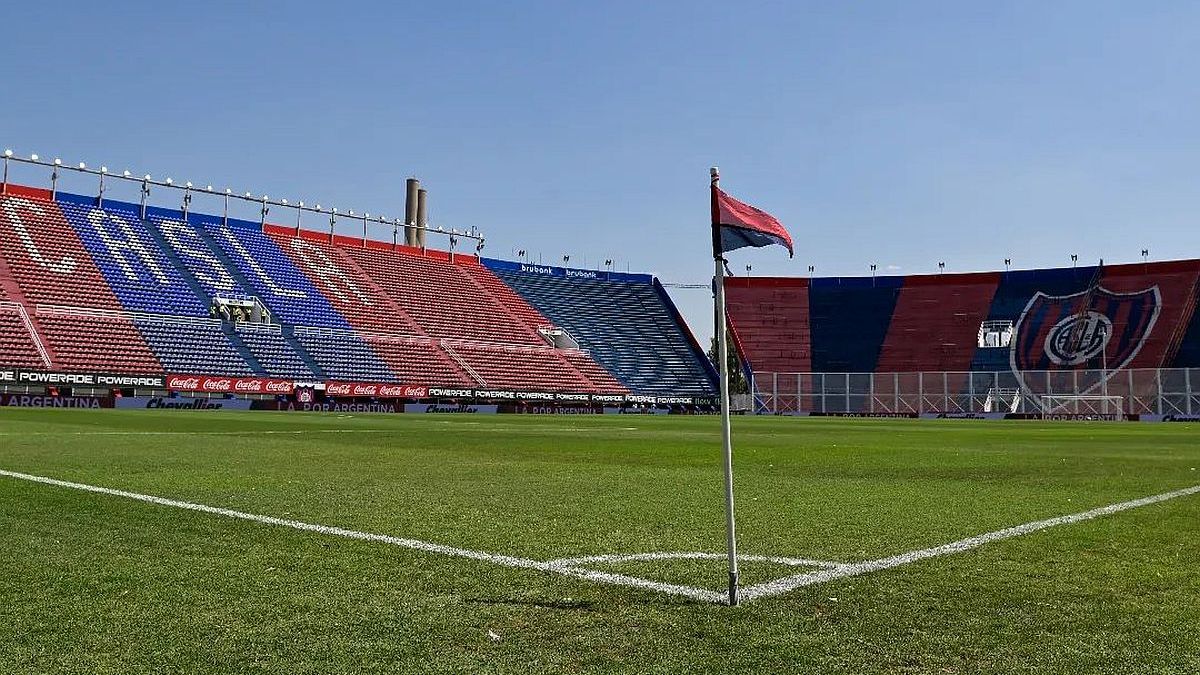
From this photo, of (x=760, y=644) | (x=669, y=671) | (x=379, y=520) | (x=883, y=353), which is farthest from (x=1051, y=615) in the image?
(x=883, y=353)

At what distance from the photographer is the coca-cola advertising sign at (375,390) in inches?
2206

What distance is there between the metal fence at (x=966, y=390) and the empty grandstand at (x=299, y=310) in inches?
298

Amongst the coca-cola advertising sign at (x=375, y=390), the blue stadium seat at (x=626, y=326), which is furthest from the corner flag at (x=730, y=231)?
the blue stadium seat at (x=626, y=326)

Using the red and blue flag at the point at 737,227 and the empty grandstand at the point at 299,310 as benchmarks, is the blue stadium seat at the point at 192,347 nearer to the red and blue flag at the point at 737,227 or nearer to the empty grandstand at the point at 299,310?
the empty grandstand at the point at 299,310

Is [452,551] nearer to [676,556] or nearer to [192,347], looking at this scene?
[676,556]

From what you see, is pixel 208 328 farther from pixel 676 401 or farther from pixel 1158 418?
pixel 1158 418

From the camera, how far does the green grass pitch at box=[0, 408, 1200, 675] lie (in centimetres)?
378

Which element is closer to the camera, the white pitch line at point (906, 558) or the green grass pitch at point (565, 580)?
the green grass pitch at point (565, 580)

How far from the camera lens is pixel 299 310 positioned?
6419 centimetres

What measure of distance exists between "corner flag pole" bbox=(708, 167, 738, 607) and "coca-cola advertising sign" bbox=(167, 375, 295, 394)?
169ft

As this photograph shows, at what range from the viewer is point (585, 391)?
6862 centimetres

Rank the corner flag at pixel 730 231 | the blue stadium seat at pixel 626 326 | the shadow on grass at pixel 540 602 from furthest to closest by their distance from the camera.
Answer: the blue stadium seat at pixel 626 326
the corner flag at pixel 730 231
the shadow on grass at pixel 540 602

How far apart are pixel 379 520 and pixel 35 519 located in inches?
91.9

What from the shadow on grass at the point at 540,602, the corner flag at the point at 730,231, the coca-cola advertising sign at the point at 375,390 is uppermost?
the corner flag at the point at 730,231
